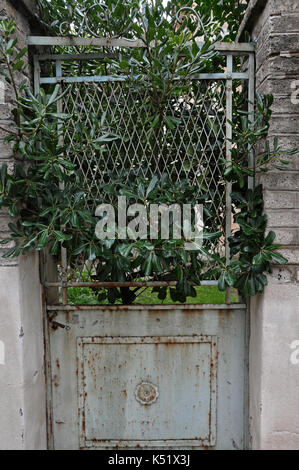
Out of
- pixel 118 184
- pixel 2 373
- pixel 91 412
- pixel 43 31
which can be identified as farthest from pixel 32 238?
pixel 43 31

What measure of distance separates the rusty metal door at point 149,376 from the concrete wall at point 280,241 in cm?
23

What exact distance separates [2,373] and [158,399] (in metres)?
0.95

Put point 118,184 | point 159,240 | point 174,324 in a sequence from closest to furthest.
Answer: point 159,240, point 118,184, point 174,324

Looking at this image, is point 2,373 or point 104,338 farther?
point 104,338

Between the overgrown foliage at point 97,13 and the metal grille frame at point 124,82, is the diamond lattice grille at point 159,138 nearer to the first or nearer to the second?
the metal grille frame at point 124,82

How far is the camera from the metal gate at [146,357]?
2383 mm

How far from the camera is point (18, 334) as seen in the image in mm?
2145

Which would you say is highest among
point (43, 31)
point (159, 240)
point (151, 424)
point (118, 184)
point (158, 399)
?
point (43, 31)

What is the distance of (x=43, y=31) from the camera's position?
95.4 inches

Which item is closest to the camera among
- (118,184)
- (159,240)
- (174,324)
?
(159,240)

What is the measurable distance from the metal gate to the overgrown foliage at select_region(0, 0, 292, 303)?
189 mm

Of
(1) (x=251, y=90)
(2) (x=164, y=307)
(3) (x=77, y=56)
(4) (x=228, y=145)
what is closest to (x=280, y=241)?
(4) (x=228, y=145)

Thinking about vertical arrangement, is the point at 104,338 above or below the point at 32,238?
below

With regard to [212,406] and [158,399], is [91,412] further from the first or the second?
[212,406]
